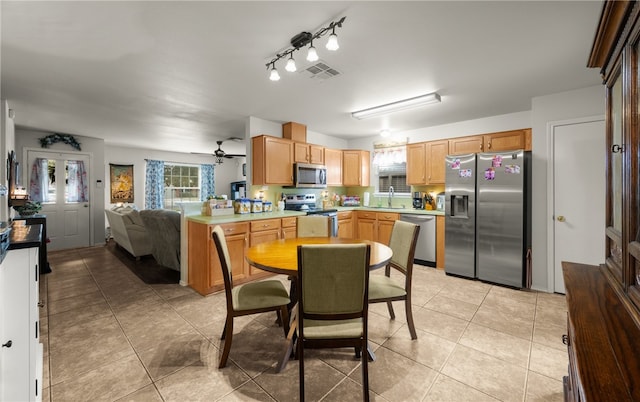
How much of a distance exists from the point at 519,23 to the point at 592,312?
2004mm

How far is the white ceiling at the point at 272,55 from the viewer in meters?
1.84

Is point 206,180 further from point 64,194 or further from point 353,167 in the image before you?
point 353,167

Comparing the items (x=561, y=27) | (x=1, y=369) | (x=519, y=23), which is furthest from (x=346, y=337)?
(x=561, y=27)

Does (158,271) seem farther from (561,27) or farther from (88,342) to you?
(561,27)

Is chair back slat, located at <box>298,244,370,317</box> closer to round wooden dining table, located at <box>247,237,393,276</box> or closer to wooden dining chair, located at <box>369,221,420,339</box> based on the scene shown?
round wooden dining table, located at <box>247,237,393,276</box>

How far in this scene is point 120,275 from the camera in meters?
3.88

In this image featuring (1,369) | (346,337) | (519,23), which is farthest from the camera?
(519,23)

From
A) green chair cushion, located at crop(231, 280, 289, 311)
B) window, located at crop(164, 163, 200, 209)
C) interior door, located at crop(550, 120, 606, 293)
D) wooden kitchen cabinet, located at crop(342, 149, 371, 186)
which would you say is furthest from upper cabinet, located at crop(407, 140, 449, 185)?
window, located at crop(164, 163, 200, 209)

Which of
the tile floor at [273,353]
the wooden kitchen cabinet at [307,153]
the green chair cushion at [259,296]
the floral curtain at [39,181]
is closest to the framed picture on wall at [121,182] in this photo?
Answer: the floral curtain at [39,181]

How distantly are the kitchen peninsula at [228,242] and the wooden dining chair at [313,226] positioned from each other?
0.82m

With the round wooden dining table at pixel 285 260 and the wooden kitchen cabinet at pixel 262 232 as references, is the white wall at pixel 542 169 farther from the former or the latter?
the wooden kitchen cabinet at pixel 262 232

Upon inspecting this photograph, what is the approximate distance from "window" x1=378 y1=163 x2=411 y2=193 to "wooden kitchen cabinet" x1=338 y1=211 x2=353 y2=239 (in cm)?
100

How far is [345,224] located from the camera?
16.9 feet

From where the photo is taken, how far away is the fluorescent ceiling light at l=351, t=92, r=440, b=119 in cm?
333
